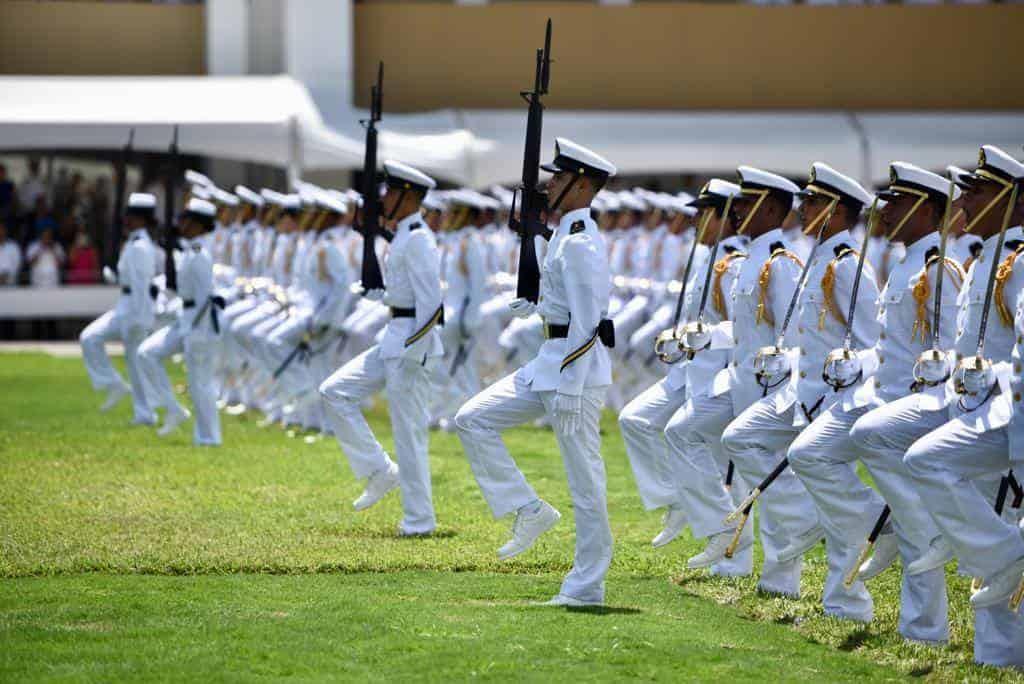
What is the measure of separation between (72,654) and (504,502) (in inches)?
102

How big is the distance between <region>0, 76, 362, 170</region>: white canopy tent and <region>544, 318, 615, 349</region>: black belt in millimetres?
22418

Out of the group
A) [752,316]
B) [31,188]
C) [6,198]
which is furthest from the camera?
[31,188]

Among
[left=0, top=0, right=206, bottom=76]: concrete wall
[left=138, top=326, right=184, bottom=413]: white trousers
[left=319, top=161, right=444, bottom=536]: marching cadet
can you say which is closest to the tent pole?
[left=0, top=0, right=206, bottom=76]: concrete wall

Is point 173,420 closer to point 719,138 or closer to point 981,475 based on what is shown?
point 981,475

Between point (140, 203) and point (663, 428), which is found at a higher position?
point (663, 428)

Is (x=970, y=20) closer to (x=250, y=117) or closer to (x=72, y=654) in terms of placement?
(x=250, y=117)

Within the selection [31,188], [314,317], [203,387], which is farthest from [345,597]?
[31,188]

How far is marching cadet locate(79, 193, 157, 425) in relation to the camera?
19609mm

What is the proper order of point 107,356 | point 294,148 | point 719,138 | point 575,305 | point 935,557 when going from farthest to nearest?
1. point 719,138
2. point 294,148
3. point 107,356
4. point 575,305
5. point 935,557

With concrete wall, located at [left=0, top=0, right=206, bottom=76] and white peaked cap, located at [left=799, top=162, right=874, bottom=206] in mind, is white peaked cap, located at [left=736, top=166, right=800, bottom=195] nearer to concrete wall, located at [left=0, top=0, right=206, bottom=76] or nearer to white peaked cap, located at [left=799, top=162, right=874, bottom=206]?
white peaked cap, located at [left=799, top=162, right=874, bottom=206]

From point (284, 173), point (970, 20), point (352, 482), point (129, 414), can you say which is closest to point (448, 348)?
point (129, 414)

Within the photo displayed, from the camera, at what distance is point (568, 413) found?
9.77 m

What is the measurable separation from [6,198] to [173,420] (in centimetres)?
1654

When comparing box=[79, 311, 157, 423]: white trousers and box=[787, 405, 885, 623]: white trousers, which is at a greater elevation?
box=[787, 405, 885, 623]: white trousers
